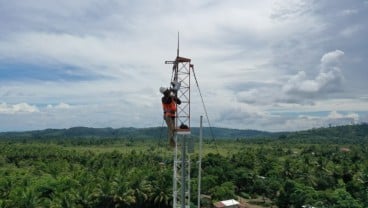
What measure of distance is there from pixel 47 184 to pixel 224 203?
65.6 feet

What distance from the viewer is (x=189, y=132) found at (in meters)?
19.4

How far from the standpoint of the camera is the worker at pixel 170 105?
18727 millimetres

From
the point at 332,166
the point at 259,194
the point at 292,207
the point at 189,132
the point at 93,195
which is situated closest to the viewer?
the point at 189,132

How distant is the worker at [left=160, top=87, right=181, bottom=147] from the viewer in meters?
18.7

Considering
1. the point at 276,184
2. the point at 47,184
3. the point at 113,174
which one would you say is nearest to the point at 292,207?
the point at 276,184

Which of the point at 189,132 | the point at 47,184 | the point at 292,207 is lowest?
the point at 292,207

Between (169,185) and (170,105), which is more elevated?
(170,105)

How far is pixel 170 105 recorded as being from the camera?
19047mm

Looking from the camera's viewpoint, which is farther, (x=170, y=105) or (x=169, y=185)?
(x=169, y=185)

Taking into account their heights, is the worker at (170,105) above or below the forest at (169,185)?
above

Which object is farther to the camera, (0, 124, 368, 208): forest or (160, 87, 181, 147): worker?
(0, 124, 368, 208): forest

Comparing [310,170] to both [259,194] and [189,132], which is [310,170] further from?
[189,132]

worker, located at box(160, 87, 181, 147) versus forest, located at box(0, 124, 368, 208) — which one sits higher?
worker, located at box(160, 87, 181, 147)

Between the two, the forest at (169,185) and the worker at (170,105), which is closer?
the worker at (170,105)
